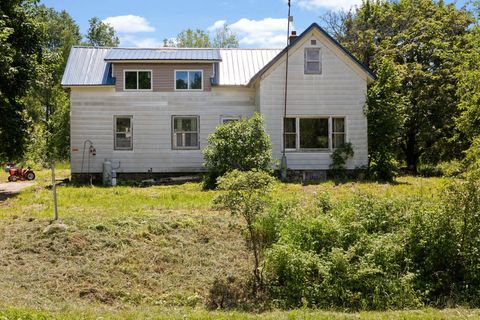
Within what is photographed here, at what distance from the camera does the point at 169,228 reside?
11.7m

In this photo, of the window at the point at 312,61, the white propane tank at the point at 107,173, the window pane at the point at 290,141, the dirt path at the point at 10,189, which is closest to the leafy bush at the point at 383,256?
Answer: the window pane at the point at 290,141

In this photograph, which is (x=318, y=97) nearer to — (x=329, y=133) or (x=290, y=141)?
(x=329, y=133)

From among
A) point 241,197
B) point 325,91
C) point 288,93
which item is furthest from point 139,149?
point 241,197

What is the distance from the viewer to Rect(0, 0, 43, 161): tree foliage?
19.1 meters

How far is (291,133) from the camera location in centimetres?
2178

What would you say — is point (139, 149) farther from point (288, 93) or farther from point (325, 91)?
point (325, 91)

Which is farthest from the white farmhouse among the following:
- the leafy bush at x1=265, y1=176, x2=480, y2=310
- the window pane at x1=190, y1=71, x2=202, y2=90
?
the leafy bush at x1=265, y1=176, x2=480, y2=310

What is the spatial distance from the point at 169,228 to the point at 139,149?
11.1 meters

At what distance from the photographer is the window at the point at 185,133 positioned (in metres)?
22.5

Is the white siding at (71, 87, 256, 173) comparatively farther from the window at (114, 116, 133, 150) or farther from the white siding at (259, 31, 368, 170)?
the white siding at (259, 31, 368, 170)

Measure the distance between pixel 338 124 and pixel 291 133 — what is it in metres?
2.00

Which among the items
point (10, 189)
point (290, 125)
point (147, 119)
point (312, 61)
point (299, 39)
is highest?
point (299, 39)

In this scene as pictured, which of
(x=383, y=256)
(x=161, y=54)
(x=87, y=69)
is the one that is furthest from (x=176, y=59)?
(x=383, y=256)

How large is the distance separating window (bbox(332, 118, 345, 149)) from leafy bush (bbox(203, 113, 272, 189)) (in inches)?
155
